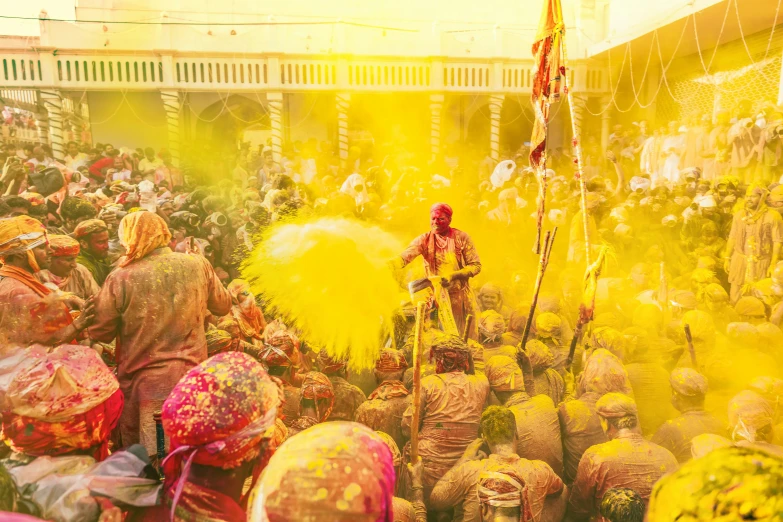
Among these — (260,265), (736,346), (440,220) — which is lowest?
(736,346)

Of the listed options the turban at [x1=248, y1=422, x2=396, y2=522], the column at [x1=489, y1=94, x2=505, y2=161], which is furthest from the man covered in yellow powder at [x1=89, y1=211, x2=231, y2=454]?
the column at [x1=489, y1=94, x2=505, y2=161]

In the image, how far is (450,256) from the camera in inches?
233

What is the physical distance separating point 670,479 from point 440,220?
4.51m

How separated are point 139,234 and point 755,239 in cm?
876

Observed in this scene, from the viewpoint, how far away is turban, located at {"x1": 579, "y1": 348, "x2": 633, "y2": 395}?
445 cm

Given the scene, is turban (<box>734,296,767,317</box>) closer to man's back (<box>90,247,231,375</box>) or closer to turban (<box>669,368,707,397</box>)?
turban (<box>669,368,707,397</box>)

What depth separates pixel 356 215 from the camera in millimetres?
10234

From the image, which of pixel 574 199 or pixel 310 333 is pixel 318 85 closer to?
pixel 574 199

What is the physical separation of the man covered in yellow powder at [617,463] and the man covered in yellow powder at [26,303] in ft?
10.6

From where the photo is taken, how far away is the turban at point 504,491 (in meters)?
2.71

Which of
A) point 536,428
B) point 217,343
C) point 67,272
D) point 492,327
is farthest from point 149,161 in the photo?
point 536,428

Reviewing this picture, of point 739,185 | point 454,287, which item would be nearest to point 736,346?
point 454,287

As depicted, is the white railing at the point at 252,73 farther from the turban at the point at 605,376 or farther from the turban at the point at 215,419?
the turban at the point at 215,419

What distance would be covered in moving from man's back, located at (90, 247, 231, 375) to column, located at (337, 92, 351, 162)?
Result: 35.9ft
